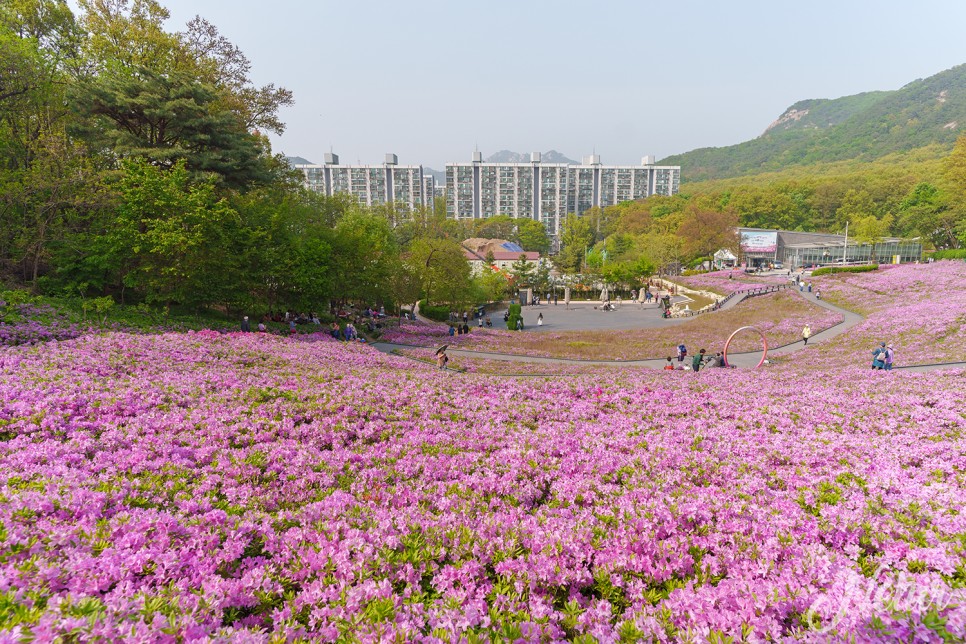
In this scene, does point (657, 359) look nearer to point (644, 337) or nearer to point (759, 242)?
point (644, 337)

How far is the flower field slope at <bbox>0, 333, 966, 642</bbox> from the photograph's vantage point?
3.41 meters

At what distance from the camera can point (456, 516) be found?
16.9 feet

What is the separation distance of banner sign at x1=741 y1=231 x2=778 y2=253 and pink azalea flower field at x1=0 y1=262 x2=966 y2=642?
10009 cm

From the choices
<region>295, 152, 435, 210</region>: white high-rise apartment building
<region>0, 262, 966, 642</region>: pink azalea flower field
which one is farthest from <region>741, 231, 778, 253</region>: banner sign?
<region>295, 152, 435, 210</region>: white high-rise apartment building

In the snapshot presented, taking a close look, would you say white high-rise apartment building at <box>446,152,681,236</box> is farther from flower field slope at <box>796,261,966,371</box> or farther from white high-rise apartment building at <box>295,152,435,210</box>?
flower field slope at <box>796,261,966,371</box>

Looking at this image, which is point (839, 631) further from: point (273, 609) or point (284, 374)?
point (284, 374)

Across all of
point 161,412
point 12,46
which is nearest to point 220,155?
point 12,46

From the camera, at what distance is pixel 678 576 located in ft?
14.4

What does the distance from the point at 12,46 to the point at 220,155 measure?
9127mm

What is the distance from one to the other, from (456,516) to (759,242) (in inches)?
4342

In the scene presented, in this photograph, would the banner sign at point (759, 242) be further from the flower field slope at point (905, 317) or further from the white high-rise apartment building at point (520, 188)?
the white high-rise apartment building at point (520, 188)

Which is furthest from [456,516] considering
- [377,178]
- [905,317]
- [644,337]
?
[377,178]

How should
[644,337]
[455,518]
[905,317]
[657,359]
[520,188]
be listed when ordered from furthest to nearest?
[520,188] → [644,337] → [905,317] → [657,359] → [455,518]

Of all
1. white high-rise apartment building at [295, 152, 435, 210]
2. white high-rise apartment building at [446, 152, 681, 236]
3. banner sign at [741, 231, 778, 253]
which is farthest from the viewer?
white high-rise apartment building at [446, 152, 681, 236]
